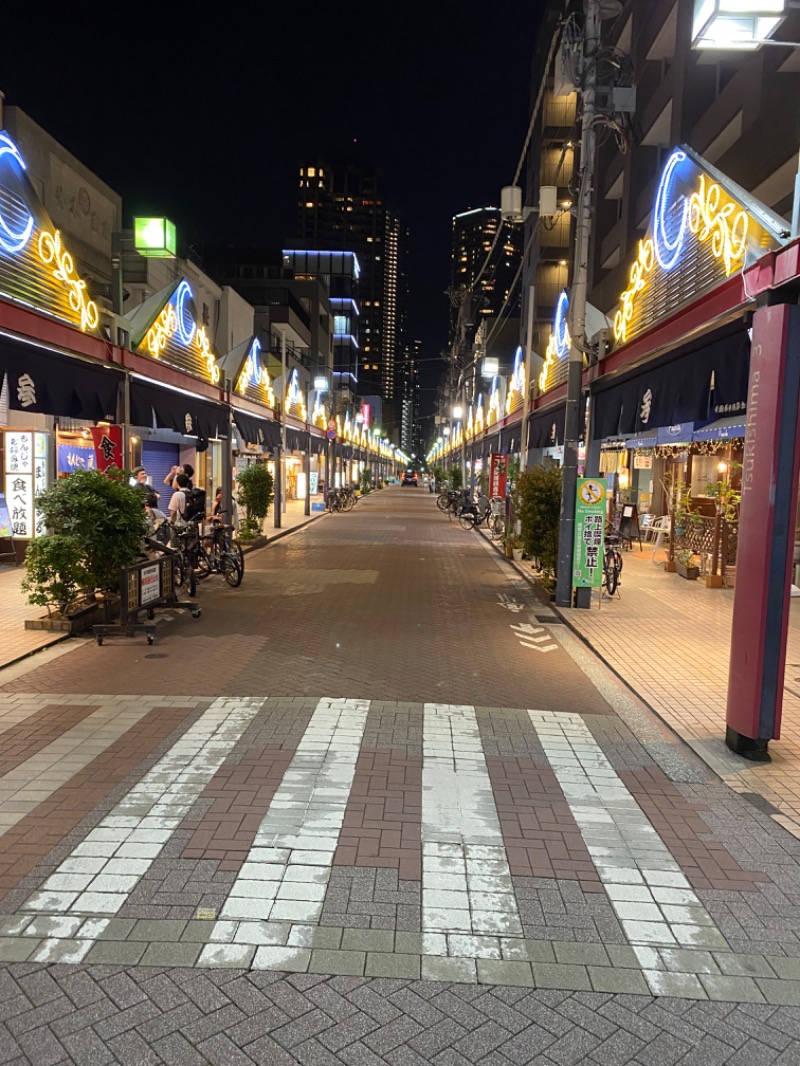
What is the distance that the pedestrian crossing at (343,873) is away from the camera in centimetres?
326

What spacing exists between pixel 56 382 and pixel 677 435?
15736 mm

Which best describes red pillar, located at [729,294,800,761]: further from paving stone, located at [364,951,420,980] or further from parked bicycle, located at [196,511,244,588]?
parked bicycle, located at [196,511,244,588]

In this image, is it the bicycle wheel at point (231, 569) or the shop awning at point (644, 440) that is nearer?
the bicycle wheel at point (231, 569)

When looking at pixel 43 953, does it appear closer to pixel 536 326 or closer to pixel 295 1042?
pixel 295 1042

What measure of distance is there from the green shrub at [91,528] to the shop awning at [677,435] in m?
13.4

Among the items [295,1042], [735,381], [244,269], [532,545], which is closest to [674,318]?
[735,381]

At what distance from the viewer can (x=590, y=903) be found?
3.65m

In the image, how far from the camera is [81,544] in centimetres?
906

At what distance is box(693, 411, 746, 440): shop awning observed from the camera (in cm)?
1590

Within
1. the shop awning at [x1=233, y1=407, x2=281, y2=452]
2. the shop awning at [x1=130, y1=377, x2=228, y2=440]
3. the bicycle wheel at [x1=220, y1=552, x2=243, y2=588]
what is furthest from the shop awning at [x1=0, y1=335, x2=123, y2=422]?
the shop awning at [x1=233, y1=407, x2=281, y2=452]

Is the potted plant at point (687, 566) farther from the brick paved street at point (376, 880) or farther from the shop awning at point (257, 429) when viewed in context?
the shop awning at point (257, 429)

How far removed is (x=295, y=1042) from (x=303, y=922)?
74cm

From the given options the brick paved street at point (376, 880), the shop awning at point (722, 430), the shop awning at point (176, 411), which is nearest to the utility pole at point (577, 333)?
the brick paved street at point (376, 880)

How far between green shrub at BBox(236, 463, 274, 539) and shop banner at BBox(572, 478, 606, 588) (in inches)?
409
